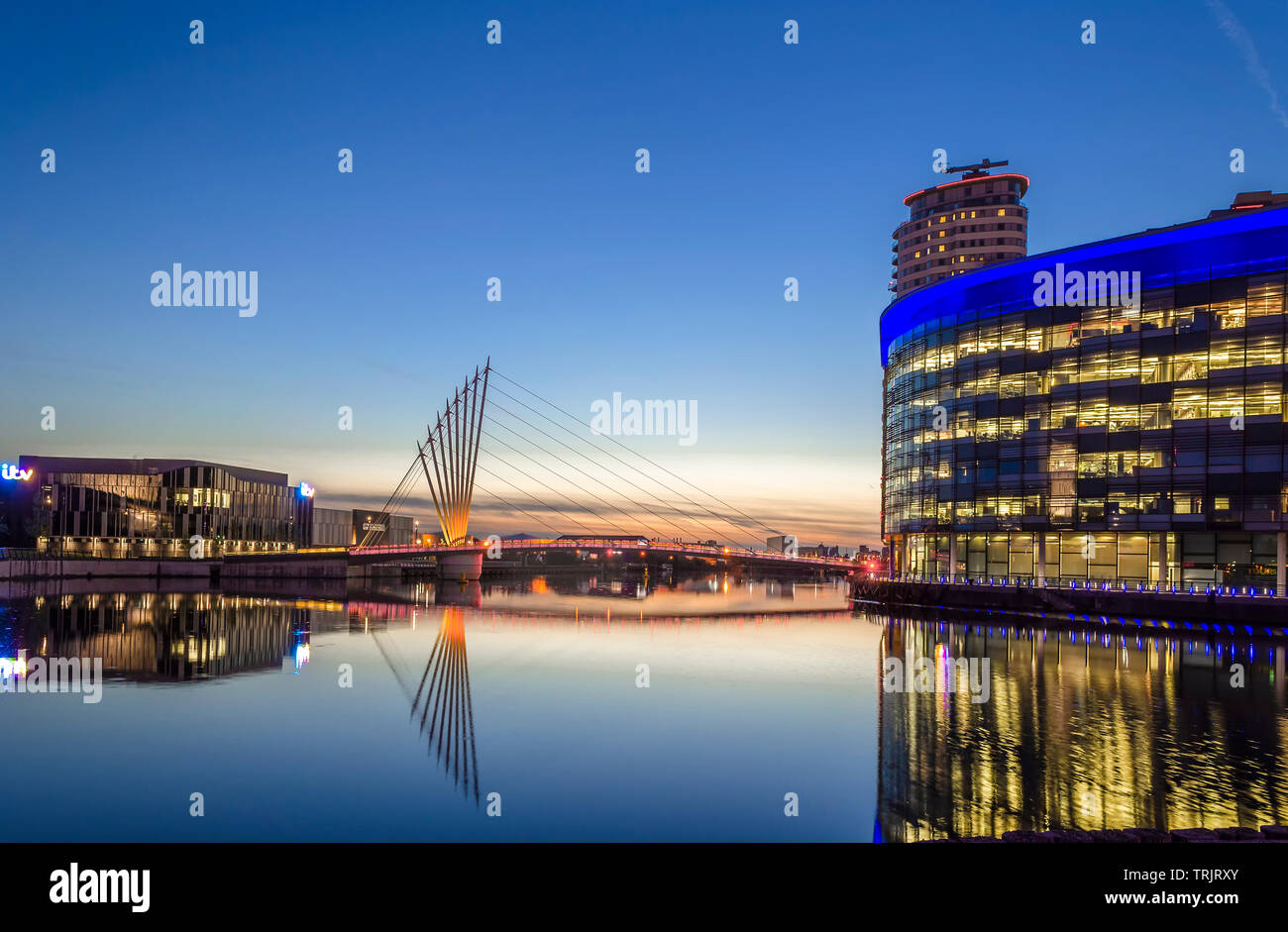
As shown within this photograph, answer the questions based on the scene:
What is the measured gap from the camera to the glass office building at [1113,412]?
214 ft

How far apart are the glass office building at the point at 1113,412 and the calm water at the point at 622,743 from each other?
1161 inches

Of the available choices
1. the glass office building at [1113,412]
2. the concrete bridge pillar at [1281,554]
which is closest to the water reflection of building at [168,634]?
the glass office building at [1113,412]

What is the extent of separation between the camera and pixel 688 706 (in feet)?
95.1

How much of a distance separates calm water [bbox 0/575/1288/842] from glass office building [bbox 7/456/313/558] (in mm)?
91638

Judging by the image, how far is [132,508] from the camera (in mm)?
128250

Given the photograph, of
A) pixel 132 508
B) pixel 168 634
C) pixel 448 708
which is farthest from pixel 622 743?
pixel 132 508

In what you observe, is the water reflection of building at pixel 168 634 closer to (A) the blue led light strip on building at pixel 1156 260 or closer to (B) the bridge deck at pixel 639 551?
(B) the bridge deck at pixel 639 551

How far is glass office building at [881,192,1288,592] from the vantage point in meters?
65.3

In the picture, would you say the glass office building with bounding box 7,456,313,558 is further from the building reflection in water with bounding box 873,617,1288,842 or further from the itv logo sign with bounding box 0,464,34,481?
the building reflection in water with bounding box 873,617,1288,842

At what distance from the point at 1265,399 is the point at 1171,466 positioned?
7968 millimetres

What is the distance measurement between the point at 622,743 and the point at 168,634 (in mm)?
35311

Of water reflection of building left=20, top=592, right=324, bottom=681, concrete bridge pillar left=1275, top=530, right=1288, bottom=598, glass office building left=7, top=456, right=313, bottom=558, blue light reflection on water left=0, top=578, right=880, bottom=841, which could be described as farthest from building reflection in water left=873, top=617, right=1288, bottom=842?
glass office building left=7, top=456, right=313, bottom=558
